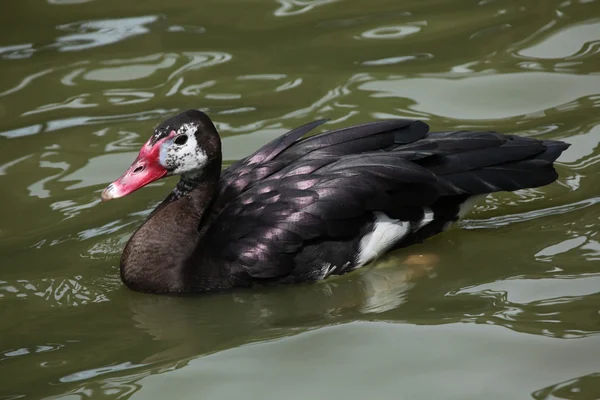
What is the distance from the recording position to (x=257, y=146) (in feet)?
23.0

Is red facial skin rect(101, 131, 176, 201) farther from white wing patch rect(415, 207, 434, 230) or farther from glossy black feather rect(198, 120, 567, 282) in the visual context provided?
white wing patch rect(415, 207, 434, 230)

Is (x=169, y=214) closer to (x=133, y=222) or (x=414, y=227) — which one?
(x=133, y=222)

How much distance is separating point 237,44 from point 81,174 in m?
2.12

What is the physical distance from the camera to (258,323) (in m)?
5.09

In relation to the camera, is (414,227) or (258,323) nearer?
(258,323)

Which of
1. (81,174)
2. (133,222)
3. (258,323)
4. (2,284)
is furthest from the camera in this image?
(81,174)

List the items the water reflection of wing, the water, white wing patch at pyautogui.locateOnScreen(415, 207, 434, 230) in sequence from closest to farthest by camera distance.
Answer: the water, the water reflection of wing, white wing patch at pyautogui.locateOnScreen(415, 207, 434, 230)

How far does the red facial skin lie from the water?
1.61 ft

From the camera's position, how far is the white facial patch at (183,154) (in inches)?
220

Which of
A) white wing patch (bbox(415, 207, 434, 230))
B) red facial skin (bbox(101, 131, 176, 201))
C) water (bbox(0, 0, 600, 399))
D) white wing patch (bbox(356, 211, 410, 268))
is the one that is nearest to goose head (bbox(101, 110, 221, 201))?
red facial skin (bbox(101, 131, 176, 201))

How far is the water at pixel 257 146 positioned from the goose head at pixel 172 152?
0.55 metres

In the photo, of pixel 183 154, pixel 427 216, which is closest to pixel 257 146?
pixel 183 154

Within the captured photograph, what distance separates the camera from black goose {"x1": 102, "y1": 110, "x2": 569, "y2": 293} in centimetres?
536

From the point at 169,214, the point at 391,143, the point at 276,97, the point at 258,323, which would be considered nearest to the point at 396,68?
the point at 276,97
